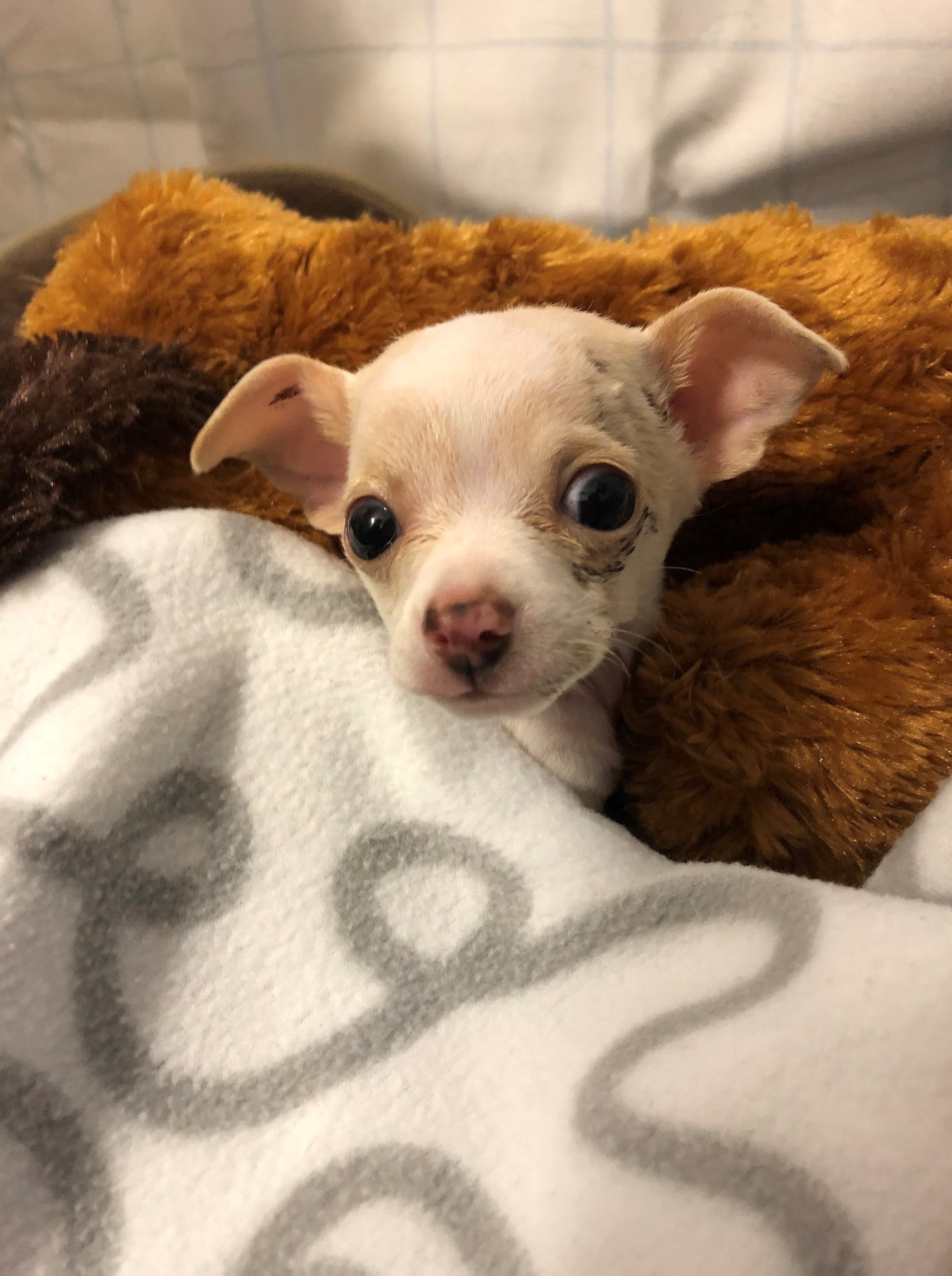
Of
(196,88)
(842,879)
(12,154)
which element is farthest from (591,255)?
(12,154)

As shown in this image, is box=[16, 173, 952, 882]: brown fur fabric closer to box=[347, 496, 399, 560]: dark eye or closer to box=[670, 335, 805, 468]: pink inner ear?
box=[670, 335, 805, 468]: pink inner ear

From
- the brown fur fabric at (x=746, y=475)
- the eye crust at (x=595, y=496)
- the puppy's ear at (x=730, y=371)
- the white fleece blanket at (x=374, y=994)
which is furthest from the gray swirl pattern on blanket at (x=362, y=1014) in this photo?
the puppy's ear at (x=730, y=371)

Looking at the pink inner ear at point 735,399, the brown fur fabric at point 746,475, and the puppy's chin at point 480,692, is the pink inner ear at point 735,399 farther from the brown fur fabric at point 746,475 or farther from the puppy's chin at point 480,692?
the puppy's chin at point 480,692

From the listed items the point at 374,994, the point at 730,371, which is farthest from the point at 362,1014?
the point at 730,371

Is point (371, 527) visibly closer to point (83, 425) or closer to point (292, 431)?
point (292, 431)

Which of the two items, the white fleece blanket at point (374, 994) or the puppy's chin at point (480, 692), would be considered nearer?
the white fleece blanket at point (374, 994)

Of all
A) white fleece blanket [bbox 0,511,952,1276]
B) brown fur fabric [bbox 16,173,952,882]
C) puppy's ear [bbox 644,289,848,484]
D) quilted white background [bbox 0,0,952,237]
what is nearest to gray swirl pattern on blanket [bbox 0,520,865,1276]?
white fleece blanket [bbox 0,511,952,1276]

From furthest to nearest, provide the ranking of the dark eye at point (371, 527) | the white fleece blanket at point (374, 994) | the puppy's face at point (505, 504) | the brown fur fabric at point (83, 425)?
the brown fur fabric at point (83, 425), the dark eye at point (371, 527), the puppy's face at point (505, 504), the white fleece blanket at point (374, 994)

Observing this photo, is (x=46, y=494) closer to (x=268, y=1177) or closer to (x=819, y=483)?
(x=268, y=1177)
